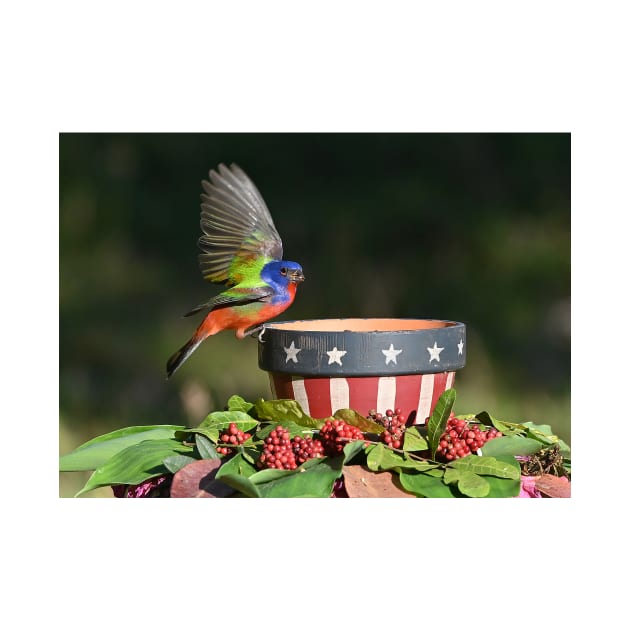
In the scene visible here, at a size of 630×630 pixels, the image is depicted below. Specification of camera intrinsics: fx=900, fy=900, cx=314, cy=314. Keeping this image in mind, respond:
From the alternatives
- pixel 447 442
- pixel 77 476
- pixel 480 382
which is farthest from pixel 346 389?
pixel 480 382

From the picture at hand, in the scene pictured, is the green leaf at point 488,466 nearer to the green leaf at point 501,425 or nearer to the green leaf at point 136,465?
the green leaf at point 501,425

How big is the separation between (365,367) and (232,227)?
0.52 meters

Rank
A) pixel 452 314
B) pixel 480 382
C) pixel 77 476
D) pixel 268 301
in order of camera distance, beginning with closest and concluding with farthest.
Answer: pixel 268 301 < pixel 77 476 < pixel 480 382 < pixel 452 314

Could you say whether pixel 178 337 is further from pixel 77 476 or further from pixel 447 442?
pixel 447 442

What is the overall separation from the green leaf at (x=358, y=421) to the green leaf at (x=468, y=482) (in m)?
0.18

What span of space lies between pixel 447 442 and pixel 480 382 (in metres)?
2.73

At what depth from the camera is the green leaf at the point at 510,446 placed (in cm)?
174

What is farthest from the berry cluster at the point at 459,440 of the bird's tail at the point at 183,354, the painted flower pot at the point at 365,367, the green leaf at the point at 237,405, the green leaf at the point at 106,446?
the bird's tail at the point at 183,354

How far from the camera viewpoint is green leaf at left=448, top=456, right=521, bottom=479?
5.30ft

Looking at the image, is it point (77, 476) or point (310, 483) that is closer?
point (310, 483)

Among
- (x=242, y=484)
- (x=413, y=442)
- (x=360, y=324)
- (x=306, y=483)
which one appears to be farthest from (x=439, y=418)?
(x=360, y=324)

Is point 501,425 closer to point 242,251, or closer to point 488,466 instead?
point 488,466

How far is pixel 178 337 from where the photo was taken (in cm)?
503

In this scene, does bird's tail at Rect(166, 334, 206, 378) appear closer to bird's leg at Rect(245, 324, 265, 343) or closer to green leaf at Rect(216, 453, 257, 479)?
bird's leg at Rect(245, 324, 265, 343)
